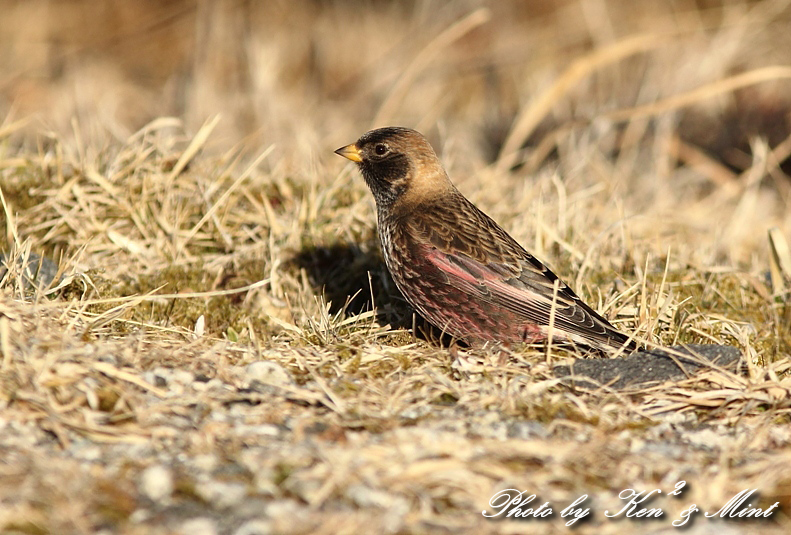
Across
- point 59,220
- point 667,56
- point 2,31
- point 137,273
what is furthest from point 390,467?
point 2,31

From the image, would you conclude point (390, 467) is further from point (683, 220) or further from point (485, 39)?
point (485, 39)

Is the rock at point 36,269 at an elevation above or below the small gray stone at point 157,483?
above

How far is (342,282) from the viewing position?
6.02 metres

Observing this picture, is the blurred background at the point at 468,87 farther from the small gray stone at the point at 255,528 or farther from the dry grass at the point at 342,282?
the small gray stone at the point at 255,528

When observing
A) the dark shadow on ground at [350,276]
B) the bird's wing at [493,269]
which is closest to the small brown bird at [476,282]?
the bird's wing at [493,269]

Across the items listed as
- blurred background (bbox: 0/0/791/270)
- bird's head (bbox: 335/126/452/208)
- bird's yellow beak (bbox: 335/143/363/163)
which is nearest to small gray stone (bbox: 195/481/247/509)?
bird's head (bbox: 335/126/452/208)

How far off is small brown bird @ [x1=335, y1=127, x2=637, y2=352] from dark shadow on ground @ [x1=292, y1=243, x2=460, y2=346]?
0.48 meters

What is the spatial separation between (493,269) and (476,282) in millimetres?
122

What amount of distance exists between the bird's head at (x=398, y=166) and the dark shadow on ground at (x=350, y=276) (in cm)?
47

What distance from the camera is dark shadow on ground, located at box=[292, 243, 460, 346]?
19.0 ft

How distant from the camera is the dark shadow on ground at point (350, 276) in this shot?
580cm

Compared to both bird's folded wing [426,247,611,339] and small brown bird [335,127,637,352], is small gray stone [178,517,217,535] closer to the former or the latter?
small brown bird [335,127,637,352]

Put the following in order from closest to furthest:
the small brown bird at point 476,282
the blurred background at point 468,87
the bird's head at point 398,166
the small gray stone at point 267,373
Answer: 1. the small gray stone at point 267,373
2. the small brown bird at point 476,282
3. the bird's head at point 398,166
4. the blurred background at point 468,87

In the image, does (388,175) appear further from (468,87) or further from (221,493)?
(468,87)
